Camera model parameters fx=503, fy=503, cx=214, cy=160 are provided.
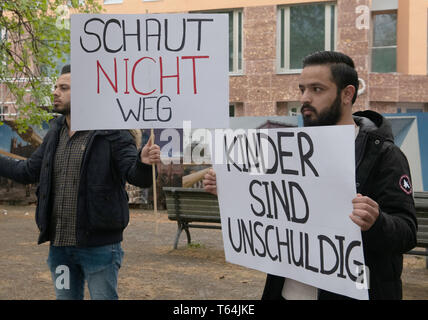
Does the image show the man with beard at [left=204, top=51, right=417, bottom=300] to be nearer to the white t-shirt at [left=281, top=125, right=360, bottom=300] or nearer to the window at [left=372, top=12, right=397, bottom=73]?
the white t-shirt at [left=281, top=125, right=360, bottom=300]

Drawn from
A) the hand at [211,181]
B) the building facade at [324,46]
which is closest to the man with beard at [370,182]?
the hand at [211,181]

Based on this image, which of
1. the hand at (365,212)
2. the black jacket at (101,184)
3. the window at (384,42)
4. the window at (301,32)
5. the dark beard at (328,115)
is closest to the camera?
the hand at (365,212)

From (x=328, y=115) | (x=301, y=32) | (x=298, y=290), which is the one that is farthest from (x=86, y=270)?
(x=301, y=32)

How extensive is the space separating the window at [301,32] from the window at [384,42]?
1.98m

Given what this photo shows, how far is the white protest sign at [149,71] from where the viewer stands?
312 cm

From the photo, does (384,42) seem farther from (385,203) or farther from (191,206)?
(385,203)

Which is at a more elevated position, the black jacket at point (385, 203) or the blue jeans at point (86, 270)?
the black jacket at point (385, 203)

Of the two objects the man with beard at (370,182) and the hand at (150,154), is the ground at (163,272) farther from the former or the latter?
the man with beard at (370,182)

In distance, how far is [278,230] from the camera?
7.89 ft

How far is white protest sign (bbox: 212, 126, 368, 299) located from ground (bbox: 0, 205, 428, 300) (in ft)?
8.65

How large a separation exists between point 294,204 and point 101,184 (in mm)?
1449

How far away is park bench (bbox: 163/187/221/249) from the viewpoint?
8.16m

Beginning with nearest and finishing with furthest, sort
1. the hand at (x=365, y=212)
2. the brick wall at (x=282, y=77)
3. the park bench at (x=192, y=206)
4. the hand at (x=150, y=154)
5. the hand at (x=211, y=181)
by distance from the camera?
the hand at (x=365, y=212) → the hand at (x=211, y=181) → the hand at (x=150, y=154) → the park bench at (x=192, y=206) → the brick wall at (x=282, y=77)

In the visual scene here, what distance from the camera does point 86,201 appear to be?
128 inches
